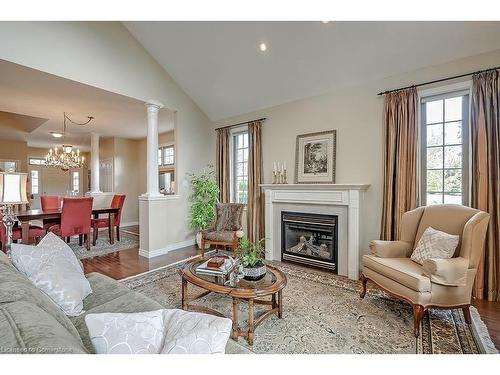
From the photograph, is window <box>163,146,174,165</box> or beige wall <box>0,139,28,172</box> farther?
beige wall <box>0,139,28,172</box>

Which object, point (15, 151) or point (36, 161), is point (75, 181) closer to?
point (36, 161)

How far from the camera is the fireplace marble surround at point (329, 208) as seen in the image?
10.8ft

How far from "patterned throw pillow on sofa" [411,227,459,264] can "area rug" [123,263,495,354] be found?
55 centimetres

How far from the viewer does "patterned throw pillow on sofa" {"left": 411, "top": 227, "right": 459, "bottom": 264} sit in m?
2.31

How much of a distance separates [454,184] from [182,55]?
4.36m

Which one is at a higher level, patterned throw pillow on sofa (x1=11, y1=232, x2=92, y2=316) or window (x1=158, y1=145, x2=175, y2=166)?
window (x1=158, y1=145, x2=175, y2=166)

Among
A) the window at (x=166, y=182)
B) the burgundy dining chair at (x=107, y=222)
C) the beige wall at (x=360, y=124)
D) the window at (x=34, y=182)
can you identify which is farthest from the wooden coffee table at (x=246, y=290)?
A: the window at (x=34, y=182)

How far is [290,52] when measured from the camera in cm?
350

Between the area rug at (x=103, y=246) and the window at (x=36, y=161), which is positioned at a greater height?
the window at (x=36, y=161)

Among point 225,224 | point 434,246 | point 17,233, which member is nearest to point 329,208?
point 434,246

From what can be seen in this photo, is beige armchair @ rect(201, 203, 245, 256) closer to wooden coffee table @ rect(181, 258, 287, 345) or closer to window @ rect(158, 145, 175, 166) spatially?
wooden coffee table @ rect(181, 258, 287, 345)

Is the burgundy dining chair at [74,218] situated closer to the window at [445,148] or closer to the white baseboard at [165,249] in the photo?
the white baseboard at [165,249]

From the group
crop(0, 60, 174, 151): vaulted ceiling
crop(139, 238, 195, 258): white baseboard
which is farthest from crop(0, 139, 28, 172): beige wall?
crop(139, 238, 195, 258): white baseboard

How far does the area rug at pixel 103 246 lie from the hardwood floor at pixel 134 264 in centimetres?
25
